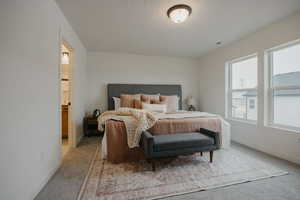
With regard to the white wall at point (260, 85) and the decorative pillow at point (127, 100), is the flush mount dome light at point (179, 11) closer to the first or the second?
the white wall at point (260, 85)

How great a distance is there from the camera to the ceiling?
79.3 inches

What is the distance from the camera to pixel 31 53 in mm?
1408

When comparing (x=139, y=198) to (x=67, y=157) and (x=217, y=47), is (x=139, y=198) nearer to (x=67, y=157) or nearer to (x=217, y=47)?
(x=67, y=157)

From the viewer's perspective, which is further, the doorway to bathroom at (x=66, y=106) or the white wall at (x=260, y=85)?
the doorway to bathroom at (x=66, y=106)

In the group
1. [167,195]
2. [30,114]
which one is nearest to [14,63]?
[30,114]

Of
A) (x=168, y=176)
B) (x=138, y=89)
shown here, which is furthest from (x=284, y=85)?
(x=138, y=89)

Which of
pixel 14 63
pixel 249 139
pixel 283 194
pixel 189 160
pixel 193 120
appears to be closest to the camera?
pixel 14 63

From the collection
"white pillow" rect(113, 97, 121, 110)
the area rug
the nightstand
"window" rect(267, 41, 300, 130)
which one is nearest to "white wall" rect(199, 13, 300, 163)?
"window" rect(267, 41, 300, 130)

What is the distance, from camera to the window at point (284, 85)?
2373 millimetres

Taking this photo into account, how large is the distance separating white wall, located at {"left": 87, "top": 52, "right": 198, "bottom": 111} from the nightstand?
58 cm

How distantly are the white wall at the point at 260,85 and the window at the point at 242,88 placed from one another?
169 mm

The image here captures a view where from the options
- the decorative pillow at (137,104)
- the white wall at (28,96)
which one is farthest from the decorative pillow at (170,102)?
the white wall at (28,96)

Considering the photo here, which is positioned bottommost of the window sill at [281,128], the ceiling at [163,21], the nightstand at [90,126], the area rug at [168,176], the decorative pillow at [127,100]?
the area rug at [168,176]

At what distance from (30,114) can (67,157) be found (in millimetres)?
1374
